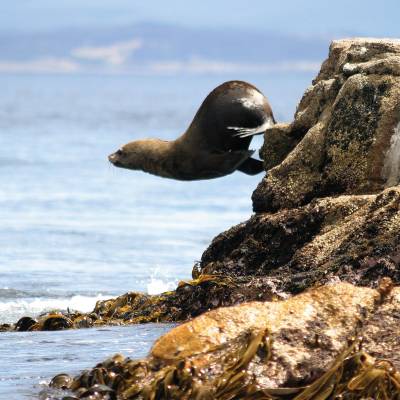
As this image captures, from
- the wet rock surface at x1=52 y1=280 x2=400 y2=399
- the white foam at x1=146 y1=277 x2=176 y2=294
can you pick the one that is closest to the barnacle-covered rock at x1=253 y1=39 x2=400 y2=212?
the wet rock surface at x1=52 y1=280 x2=400 y2=399

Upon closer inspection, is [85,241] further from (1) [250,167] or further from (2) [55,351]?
(2) [55,351]

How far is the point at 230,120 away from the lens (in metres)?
13.6

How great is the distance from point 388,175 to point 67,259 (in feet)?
28.1

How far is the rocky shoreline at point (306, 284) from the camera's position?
5.80m

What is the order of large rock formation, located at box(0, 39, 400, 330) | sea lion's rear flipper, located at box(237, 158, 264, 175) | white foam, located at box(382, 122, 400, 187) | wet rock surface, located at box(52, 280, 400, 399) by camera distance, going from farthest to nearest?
sea lion's rear flipper, located at box(237, 158, 264, 175) < white foam, located at box(382, 122, 400, 187) < large rock formation, located at box(0, 39, 400, 330) < wet rock surface, located at box(52, 280, 400, 399)

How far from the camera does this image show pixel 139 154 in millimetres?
14719

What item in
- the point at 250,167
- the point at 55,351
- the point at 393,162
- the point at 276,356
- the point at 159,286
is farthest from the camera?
the point at 159,286

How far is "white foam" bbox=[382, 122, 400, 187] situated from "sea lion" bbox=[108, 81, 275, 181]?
13.2ft

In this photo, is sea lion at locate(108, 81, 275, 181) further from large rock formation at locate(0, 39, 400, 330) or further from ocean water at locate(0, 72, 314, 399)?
large rock formation at locate(0, 39, 400, 330)

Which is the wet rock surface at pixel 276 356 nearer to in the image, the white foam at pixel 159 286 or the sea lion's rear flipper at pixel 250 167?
the sea lion's rear flipper at pixel 250 167

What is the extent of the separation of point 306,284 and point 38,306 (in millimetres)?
4747

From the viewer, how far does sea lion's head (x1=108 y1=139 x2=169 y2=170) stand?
14422 millimetres

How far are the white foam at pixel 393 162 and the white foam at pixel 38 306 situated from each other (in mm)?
3544

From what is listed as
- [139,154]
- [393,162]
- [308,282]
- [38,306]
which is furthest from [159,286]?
[308,282]
